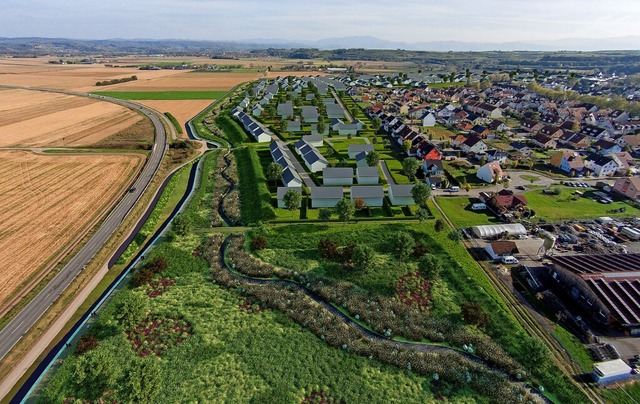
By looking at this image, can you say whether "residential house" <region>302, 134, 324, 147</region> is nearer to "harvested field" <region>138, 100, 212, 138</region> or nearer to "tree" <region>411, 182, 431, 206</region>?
"tree" <region>411, 182, 431, 206</region>

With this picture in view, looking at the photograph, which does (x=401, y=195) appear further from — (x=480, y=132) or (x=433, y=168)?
(x=480, y=132)

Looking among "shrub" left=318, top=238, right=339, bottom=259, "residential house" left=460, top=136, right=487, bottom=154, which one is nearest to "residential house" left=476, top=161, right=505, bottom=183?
"residential house" left=460, top=136, right=487, bottom=154

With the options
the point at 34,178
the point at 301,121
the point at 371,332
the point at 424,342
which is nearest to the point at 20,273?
the point at 34,178

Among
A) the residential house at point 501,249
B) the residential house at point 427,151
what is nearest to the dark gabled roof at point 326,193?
the residential house at point 501,249

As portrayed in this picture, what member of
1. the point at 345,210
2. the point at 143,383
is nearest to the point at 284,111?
the point at 345,210

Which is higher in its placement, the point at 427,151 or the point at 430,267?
the point at 427,151

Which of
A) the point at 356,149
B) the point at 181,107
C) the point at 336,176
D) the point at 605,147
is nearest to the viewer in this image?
the point at 336,176

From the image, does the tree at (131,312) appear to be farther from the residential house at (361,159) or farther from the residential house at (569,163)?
the residential house at (569,163)
